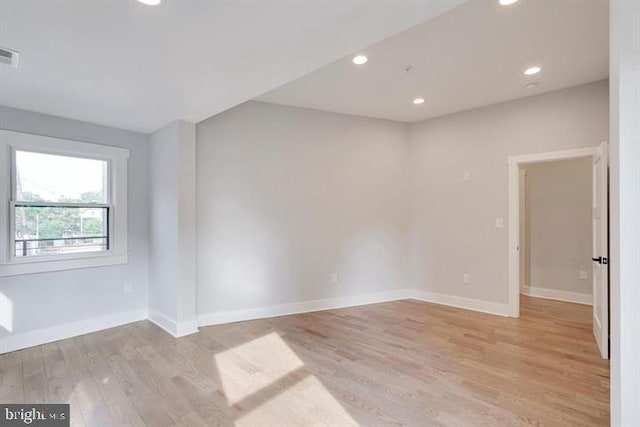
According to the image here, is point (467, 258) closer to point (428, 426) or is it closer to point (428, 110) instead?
point (428, 110)

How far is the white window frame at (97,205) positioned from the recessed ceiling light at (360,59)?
2.94 m

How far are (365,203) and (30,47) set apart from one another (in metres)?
3.95

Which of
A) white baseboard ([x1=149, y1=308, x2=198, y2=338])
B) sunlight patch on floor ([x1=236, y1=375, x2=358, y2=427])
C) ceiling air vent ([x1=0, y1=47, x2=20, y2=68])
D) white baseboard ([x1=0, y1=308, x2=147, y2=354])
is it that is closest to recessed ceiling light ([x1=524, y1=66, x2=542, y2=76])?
sunlight patch on floor ([x1=236, y1=375, x2=358, y2=427])

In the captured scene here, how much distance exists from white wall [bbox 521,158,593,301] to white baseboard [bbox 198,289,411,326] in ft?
7.14

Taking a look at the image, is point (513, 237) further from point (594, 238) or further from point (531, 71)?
point (531, 71)

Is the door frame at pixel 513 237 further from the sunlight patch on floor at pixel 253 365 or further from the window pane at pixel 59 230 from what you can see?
the window pane at pixel 59 230

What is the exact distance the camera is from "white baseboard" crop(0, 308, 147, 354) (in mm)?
3293

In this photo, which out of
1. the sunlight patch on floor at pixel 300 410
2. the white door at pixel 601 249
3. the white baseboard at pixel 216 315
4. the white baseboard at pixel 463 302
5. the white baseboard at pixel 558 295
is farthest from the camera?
the white baseboard at pixel 558 295

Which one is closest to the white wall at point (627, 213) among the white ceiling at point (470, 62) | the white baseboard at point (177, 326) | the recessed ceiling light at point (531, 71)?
the white ceiling at point (470, 62)

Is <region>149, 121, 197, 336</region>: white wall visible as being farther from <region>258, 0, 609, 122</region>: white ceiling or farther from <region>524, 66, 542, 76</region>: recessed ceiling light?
<region>524, 66, 542, 76</region>: recessed ceiling light

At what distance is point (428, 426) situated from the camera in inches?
82.0

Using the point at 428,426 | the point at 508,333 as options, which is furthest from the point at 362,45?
the point at 508,333

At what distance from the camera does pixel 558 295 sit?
5188mm

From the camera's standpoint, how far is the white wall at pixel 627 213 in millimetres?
1202
